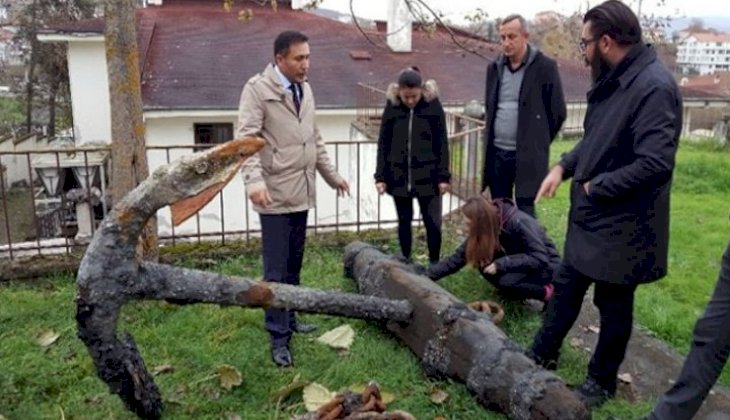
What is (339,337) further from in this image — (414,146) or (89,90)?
(89,90)

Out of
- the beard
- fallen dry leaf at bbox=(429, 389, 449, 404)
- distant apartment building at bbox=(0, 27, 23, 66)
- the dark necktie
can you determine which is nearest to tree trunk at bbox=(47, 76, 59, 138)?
distant apartment building at bbox=(0, 27, 23, 66)

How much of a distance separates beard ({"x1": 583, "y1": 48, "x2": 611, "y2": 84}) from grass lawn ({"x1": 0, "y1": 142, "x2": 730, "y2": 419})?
1.65 metres

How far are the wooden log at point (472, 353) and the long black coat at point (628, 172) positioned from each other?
0.56 meters

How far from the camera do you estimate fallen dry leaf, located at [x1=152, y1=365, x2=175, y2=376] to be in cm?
353

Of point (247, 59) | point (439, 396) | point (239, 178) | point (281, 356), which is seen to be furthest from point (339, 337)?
point (247, 59)

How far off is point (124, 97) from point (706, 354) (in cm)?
348

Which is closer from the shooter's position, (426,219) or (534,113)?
(534,113)

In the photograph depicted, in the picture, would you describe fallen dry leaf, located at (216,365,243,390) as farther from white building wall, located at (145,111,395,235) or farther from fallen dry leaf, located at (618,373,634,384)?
white building wall, located at (145,111,395,235)

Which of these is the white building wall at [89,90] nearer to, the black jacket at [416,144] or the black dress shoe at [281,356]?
the black jacket at [416,144]

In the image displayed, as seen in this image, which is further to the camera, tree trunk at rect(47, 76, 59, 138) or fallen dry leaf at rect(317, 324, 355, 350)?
tree trunk at rect(47, 76, 59, 138)

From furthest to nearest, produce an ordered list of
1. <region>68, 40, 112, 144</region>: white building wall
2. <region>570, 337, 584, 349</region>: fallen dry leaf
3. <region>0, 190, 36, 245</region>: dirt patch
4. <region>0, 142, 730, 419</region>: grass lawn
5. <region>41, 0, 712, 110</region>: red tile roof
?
1. <region>0, 190, 36, 245</region>: dirt patch
2. <region>68, 40, 112, 144</region>: white building wall
3. <region>41, 0, 712, 110</region>: red tile roof
4. <region>570, 337, 584, 349</region>: fallen dry leaf
5. <region>0, 142, 730, 419</region>: grass lawn

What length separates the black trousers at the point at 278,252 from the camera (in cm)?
363

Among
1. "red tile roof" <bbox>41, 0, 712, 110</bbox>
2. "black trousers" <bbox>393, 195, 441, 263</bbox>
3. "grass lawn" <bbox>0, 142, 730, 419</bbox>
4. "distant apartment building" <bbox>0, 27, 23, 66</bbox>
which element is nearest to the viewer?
"grass lawn" <bbox>0, 142, 730, 419</bbox>

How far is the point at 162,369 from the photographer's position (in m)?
3.55
